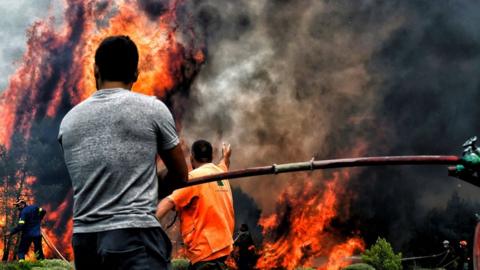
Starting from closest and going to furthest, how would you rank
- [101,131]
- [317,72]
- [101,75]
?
[101,131] < [101,75] < [317,72]

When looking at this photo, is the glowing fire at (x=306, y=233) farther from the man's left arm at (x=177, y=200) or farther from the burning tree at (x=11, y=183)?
the man's left arm at (x=177, y=200)

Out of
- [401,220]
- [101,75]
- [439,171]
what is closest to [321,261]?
[401,220]

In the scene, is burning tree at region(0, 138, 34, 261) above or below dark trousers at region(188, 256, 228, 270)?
above

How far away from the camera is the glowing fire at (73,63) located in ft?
72.1

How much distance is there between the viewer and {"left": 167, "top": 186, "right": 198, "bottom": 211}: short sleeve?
15.4 ft

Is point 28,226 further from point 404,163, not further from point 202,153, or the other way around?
point 404,163

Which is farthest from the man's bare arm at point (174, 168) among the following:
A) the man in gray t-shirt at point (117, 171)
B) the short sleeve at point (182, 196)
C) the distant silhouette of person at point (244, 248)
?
the distant silhouette of person at point (244, 248)

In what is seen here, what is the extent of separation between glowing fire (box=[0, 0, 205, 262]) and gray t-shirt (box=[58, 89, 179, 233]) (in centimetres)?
1964

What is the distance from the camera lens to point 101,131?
2314 mm

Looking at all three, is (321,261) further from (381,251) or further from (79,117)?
(79,117)

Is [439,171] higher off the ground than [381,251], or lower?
higher

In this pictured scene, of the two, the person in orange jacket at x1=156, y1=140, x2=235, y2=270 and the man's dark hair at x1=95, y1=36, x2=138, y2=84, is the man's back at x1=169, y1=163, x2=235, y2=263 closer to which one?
the person in orange jacket at x1=156, y1=140, x2=235, y2=270

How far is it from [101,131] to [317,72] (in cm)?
2482

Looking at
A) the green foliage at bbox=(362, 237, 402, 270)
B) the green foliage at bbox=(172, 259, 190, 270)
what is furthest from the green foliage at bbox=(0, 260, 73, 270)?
the green foliage at bbox=(362, 237, 402, 270)
